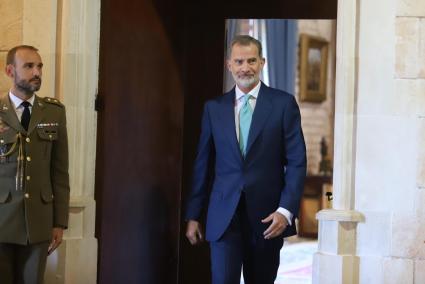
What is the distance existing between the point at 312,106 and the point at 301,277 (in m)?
4.08

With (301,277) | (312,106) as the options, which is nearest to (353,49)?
(301,277)

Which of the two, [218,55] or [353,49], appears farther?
[218,55]

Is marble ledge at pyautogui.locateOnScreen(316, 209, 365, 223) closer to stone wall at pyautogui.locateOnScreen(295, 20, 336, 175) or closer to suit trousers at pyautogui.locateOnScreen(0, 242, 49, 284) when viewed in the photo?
suit trousers at pyautogui.locateOnScreen(0, 242, 49, 284)

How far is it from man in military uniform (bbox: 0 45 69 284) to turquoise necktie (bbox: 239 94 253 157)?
2.67ft

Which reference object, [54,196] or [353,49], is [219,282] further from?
[353,49]

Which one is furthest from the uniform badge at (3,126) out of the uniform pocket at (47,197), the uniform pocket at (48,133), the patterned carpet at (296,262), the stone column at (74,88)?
the patterned carpet at (296,262)

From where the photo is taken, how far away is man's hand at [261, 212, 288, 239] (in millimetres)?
3273

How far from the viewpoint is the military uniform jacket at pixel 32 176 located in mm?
3111

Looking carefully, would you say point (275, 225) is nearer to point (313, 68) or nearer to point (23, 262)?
point (23, 262)

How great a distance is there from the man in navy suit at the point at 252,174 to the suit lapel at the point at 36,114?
29.9 inches

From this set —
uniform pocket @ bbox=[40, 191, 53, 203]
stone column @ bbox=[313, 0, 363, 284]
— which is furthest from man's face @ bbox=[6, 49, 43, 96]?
stone column @ bbox=[313, 0, 363, 284]

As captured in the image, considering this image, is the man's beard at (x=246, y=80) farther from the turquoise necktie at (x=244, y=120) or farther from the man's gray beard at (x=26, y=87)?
the man's gray beard at (x=26, y=87)

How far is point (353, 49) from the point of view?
3578 millimetres

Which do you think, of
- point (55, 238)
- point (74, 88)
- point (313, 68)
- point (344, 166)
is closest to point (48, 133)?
point (55, 238)
